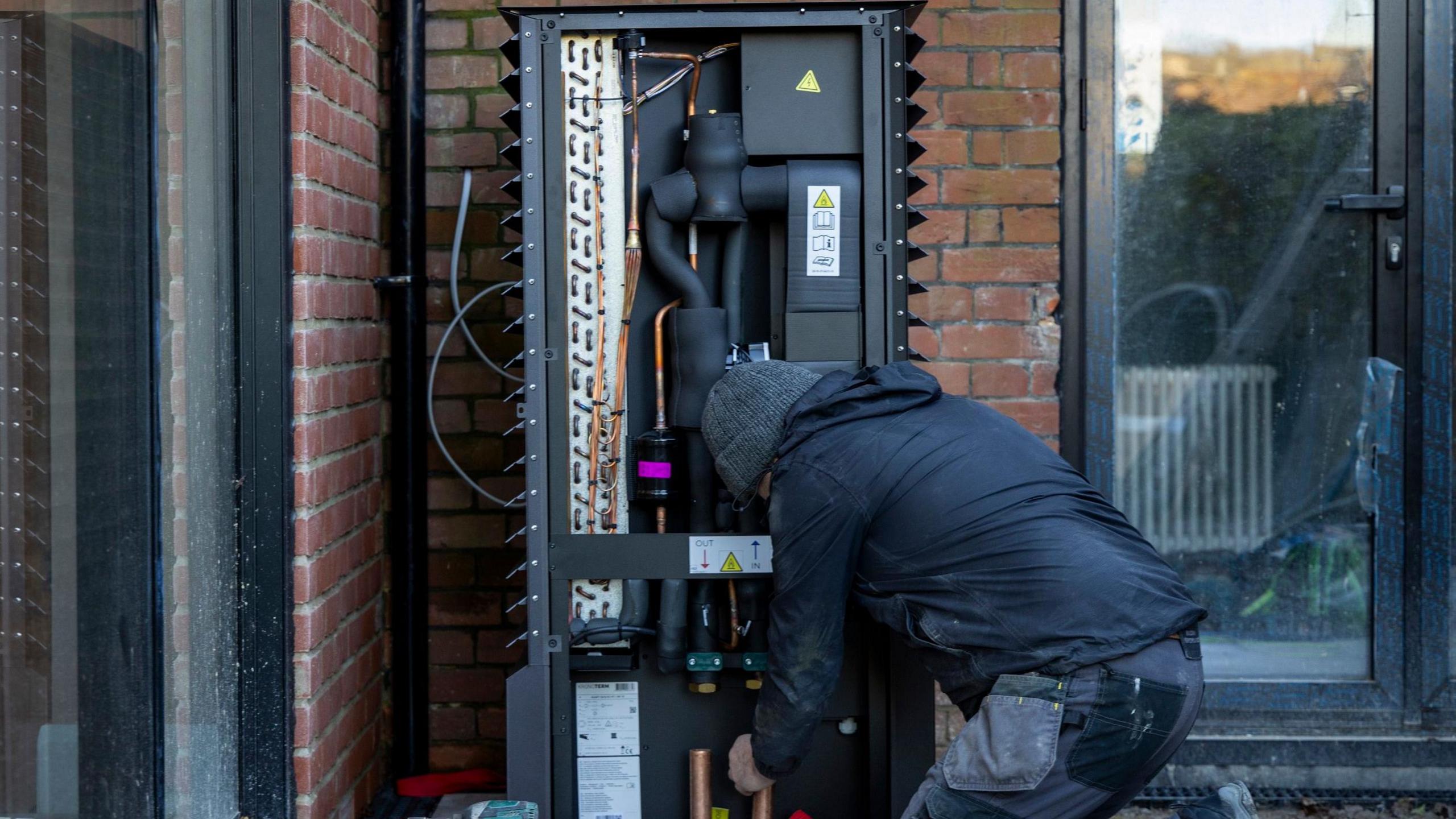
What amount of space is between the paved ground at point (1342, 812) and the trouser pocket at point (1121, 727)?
1.19 metres

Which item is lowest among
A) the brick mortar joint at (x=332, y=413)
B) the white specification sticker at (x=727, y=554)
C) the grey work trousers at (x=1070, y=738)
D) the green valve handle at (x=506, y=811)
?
the green valve handle at (x=506, y=811)

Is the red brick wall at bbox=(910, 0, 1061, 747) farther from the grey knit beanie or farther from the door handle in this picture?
the grey knit beanie

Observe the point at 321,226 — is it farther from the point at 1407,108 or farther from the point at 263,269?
the point at 1407,108

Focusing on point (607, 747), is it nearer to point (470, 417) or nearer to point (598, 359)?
point (598, 359)

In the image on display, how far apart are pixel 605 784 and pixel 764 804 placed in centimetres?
32

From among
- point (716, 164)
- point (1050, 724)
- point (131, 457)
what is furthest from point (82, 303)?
point (1050, 724)

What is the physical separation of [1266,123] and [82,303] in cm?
276

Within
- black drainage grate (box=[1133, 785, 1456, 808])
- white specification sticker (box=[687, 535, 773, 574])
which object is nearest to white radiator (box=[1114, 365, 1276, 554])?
black drainage grate (box=[1133, 785, 1456, 808])

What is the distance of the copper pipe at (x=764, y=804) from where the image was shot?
2.41 m

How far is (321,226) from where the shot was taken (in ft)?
8.38

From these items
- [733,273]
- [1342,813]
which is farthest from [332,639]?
[1342,813]

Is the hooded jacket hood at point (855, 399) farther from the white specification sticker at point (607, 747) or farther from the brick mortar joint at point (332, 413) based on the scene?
the brick mortar joint at point (332, 413)

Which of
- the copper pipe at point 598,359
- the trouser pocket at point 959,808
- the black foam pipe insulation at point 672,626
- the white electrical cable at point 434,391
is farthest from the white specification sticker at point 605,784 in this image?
the white electrical cable at point 434,391

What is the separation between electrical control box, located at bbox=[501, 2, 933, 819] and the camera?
7.64ft
